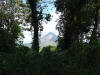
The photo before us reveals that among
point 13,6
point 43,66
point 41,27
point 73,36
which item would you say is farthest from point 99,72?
point 13,6

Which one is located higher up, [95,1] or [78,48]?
[95,1]

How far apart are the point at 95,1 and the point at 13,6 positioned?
18834mm

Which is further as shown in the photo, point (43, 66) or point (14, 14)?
point (14, 14)

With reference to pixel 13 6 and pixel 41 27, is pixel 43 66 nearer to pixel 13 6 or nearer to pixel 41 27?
pixel 41 27

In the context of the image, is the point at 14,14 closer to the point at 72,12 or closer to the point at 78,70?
the point at 72,12

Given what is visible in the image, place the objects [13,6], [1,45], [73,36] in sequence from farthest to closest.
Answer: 1. [13,6]
2. [73,36]
3. [1,45]

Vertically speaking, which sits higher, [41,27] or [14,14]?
[14,14]

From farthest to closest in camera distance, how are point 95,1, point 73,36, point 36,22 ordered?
point 95,1 < point 36,22 < point 73,36

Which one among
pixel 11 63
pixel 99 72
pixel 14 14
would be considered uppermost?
pixel 14 14

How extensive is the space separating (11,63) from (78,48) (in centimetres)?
315

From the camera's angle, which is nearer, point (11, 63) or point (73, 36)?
point (11, 63)

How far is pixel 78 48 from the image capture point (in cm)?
700

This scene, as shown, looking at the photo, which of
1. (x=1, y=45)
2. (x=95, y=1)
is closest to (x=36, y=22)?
(x=95, y=1)

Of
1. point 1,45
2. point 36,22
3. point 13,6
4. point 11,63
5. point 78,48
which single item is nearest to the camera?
point 11,63
